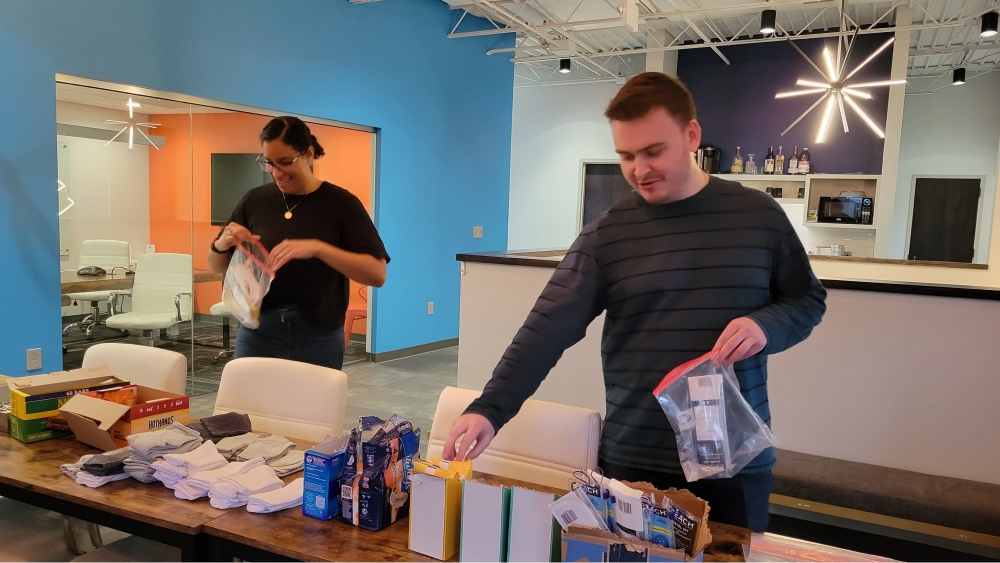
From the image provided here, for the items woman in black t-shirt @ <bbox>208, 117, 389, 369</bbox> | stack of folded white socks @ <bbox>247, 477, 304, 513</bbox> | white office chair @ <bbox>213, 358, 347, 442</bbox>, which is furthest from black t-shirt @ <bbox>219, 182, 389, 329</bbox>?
stack of folded white socks @ <bbox>247, 477, 304, 513</bbox>

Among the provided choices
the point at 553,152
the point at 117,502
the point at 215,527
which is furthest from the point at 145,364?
the point at 553,152

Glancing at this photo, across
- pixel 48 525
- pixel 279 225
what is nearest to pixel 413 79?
pixel 279 225

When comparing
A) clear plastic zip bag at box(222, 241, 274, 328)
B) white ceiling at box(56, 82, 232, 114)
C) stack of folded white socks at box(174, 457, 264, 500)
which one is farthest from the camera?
white ceiling at box(56, 82, 232, 114)

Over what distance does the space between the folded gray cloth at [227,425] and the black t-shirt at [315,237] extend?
56 cm

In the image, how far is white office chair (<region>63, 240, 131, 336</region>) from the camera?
436cm

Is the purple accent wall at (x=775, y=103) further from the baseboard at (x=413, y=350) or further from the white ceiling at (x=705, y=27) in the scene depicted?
the baseboard at (x=413, y=350)

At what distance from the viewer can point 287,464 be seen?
1725 mm

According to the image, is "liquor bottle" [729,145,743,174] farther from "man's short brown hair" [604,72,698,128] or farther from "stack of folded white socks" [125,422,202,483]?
"stack of folded white socks" [125,422,202,483]

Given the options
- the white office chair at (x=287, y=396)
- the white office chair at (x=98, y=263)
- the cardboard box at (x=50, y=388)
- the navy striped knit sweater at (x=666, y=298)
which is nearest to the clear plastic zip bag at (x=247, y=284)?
the white office chair at (x=287, y=396)

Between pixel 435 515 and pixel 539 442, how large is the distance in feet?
1.99

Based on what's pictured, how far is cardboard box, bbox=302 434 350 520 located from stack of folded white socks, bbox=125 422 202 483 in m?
0.43

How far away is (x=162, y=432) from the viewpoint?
1.75 meters

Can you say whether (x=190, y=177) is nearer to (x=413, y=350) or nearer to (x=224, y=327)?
(x=224, y=327)

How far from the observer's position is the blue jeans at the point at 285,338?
245cm
